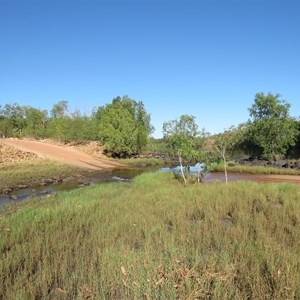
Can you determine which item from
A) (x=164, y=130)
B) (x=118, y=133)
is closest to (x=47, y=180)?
(x=164, y=130)

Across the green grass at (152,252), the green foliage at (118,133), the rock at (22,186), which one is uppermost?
the green foliage at (118,133)

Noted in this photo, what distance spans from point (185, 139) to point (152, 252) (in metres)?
12.4

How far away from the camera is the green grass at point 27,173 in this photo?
20.4 m

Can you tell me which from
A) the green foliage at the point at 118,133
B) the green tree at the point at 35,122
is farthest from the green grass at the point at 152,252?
the green tree at the point at 35,122

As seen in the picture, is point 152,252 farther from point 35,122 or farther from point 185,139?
point 35,122

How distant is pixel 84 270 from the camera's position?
4785 mm

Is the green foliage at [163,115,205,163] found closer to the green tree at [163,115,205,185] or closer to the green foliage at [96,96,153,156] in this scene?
the green tree at [163,115,205,185]

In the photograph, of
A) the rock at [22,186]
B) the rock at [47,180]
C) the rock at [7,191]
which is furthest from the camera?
the rock at [47,180]

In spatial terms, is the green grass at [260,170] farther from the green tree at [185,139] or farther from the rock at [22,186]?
the rock at [22,186]

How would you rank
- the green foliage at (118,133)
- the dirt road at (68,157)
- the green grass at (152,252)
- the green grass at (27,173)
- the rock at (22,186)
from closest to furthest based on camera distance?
the green grass at (152,252)
the rock at (22,186)
the green grass at (27,173)
the dirt road at (68,157)
the green foliage at (118,133)

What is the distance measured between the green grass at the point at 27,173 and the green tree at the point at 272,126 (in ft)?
86.3

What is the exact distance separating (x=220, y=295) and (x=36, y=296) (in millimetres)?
2809

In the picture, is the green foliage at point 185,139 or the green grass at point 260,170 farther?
the green grass at point 260,170

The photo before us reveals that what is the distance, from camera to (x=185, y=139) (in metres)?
17.2
